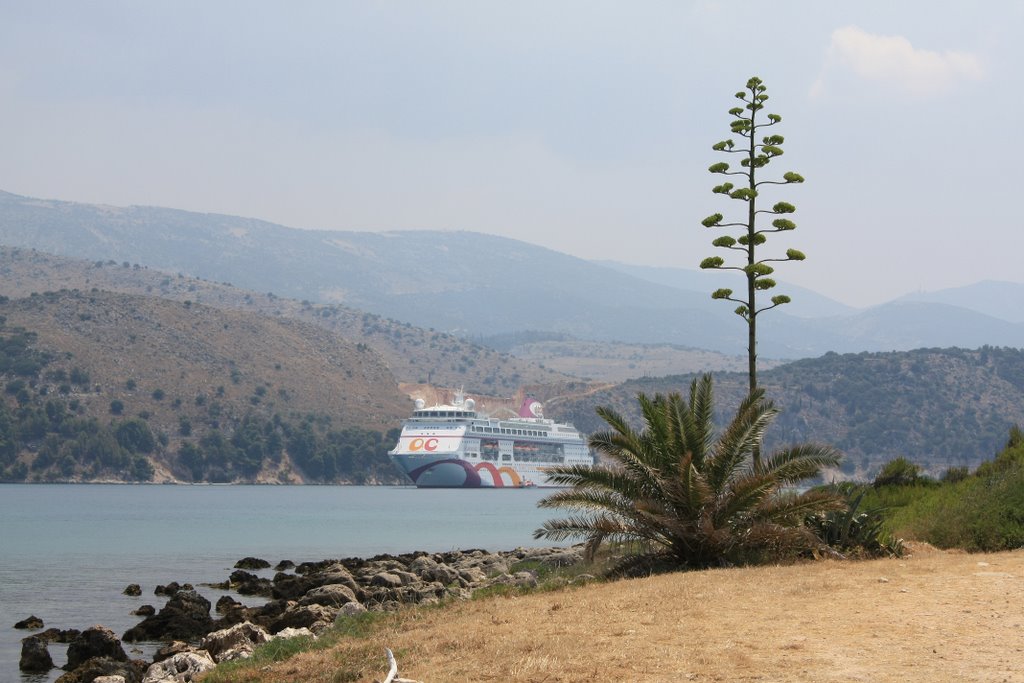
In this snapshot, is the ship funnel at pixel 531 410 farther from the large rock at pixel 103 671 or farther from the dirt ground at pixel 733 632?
the dirt ground at pixel 733 632

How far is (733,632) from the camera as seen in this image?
8.78m

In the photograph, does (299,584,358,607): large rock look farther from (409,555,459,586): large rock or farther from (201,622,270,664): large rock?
(201,622,270,664): large rock

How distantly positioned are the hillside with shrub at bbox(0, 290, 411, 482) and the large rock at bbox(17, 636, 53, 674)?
92182 mm

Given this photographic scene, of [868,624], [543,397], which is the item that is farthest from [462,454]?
[868,624]

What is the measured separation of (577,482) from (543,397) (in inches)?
6022

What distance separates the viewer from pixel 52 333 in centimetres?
11612

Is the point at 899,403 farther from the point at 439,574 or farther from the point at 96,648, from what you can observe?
the point at 96,648

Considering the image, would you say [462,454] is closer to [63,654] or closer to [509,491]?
[509,491]

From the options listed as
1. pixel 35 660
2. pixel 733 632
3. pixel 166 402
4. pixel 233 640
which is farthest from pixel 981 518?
pixel 166 402

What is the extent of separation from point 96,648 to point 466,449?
92641 millimetres

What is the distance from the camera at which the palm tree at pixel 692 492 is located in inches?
509

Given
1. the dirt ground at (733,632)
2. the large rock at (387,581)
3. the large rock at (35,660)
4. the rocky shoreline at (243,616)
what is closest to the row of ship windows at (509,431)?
the rocky shoreline at (243,616)

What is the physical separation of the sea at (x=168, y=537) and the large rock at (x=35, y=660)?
0.14m

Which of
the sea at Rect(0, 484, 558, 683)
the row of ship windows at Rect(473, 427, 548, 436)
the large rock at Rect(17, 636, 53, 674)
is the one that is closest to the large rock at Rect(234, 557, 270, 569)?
the sea at Rect(0, 484, 558, 683)
